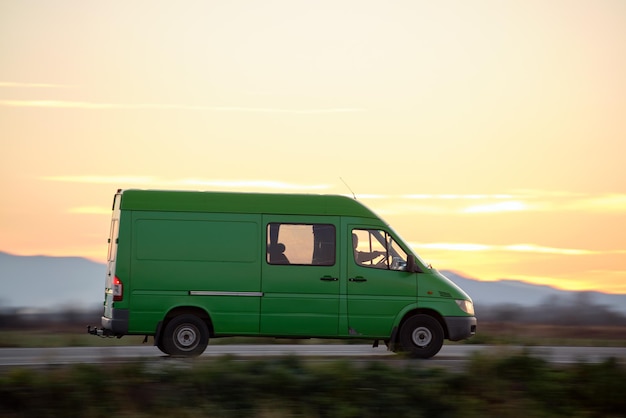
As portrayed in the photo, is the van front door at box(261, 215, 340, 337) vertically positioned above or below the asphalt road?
above

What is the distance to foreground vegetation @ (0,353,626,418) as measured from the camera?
10773 millimetres

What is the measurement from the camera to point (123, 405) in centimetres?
1073

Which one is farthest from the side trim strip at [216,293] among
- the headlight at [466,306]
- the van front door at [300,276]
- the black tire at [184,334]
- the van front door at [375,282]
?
the headlight at [466,306]

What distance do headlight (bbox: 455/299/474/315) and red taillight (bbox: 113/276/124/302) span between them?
5382 mm

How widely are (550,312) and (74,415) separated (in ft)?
97.8

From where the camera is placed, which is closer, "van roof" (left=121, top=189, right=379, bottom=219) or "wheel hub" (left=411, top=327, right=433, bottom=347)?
"van roof" (left=121, top=189, right=379, bottom=219)

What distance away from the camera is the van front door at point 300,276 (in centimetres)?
1669

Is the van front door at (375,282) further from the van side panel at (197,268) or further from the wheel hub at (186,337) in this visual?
the wheel hub at (186,337)

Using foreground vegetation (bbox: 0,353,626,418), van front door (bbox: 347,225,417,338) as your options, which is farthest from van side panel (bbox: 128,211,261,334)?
foreground vegetation (bbox: 0,353,626,418)

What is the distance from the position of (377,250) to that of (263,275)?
1.92 meters

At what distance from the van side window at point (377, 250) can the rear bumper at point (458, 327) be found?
46.2 inches

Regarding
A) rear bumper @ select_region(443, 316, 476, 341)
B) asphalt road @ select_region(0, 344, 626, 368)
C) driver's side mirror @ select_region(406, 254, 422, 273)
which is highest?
driver's side mirror @ select_region(406, 254, 422, 273)

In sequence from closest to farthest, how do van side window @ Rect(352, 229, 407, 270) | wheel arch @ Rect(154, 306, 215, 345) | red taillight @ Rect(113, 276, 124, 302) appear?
red taillight @ Rect(113, 276, 124, 302) < wheel arch @ Rect(154, 306, 215, 345) < van side window @ Rect(352, 229, 407, 270)

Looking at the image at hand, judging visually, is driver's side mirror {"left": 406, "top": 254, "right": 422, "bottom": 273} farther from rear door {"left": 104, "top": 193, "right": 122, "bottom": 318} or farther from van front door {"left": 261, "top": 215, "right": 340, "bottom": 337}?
rear door {"left": 104, "top": 193, "right": 122, "bottom": 318}
